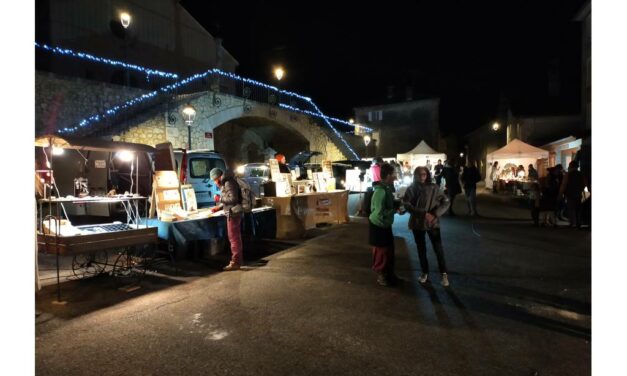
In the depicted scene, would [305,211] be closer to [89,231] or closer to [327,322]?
[89,231]

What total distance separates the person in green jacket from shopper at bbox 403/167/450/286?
31cm

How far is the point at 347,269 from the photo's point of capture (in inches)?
270

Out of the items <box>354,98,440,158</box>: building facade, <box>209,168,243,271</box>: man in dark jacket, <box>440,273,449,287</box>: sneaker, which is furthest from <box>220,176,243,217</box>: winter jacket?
<box>354,98,440,158</box>: building facade

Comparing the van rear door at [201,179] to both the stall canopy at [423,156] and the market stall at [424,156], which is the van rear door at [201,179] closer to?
the market stall at [424,156]

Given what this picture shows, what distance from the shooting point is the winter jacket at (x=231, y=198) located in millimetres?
7051

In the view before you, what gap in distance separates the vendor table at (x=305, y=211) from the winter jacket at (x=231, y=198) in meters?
2.72

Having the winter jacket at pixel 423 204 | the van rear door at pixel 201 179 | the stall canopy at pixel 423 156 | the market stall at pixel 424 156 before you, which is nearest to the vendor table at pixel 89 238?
the van rear door at pixel 201 179

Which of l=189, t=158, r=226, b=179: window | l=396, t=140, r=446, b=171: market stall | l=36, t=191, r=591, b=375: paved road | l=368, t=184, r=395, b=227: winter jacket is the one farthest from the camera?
l=396, t=140, r=446, b=171: market stall

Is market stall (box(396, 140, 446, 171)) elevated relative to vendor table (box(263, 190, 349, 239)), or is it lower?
elevated

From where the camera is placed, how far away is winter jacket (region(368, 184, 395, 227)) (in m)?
5.84

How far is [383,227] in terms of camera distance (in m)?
5.89

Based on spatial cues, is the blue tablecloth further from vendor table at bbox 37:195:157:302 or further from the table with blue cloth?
vendor table at bbox 37:195:157:302

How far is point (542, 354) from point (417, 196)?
109 inches

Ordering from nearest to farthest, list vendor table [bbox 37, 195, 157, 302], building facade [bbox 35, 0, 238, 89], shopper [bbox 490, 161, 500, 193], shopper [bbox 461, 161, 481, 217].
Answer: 1. vendor table [bbox 37, 195, 157, 302]
2. shopper [bbox 461, 161, 481, 217]
3. building facade [bbox 35, 0, 238, 89]
4. shopper [bbox 490, 161, 500, 193]
